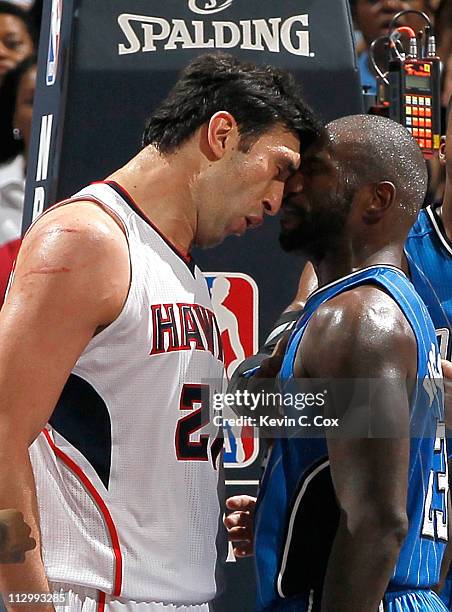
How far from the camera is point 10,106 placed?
244cm

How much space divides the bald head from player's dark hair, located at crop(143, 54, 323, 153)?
0.31 feet

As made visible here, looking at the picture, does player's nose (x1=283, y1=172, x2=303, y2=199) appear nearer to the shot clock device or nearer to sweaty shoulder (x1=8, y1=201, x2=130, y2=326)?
sweaty shoulder (x1=8, y1=201, x2=130, y2=326)

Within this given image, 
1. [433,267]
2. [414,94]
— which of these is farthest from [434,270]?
[414,94]

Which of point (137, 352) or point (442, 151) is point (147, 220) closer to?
point (137, 352)

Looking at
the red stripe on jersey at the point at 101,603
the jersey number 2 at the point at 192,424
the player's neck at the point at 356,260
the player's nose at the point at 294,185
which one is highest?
the player's nose at the point at 294,185

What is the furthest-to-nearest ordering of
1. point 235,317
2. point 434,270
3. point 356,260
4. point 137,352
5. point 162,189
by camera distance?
point 434,270 < point 235,317 < point 356,260 < point 162,189 < point 137,352

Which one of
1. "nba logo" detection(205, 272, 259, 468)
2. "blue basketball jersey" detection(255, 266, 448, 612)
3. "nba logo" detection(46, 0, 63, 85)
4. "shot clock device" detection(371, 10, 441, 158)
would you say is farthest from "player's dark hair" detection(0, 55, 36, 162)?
"blue basketball jersey" detection(255, 266, 448, 612)

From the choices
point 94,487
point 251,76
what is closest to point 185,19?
point 251,76

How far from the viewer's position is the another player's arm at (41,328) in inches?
53.7

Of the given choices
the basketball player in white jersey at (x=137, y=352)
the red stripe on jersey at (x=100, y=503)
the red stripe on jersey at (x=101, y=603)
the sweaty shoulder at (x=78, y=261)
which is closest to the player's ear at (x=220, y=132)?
the basketball player in white jersey at (x=137, y=352)

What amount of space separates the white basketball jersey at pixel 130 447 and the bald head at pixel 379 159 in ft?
1.19

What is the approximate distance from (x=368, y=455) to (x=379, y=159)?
0.50 meters

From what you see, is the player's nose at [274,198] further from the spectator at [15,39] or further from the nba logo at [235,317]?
the spectator at [15,39]

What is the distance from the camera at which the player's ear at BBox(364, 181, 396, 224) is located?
1.71 meters
